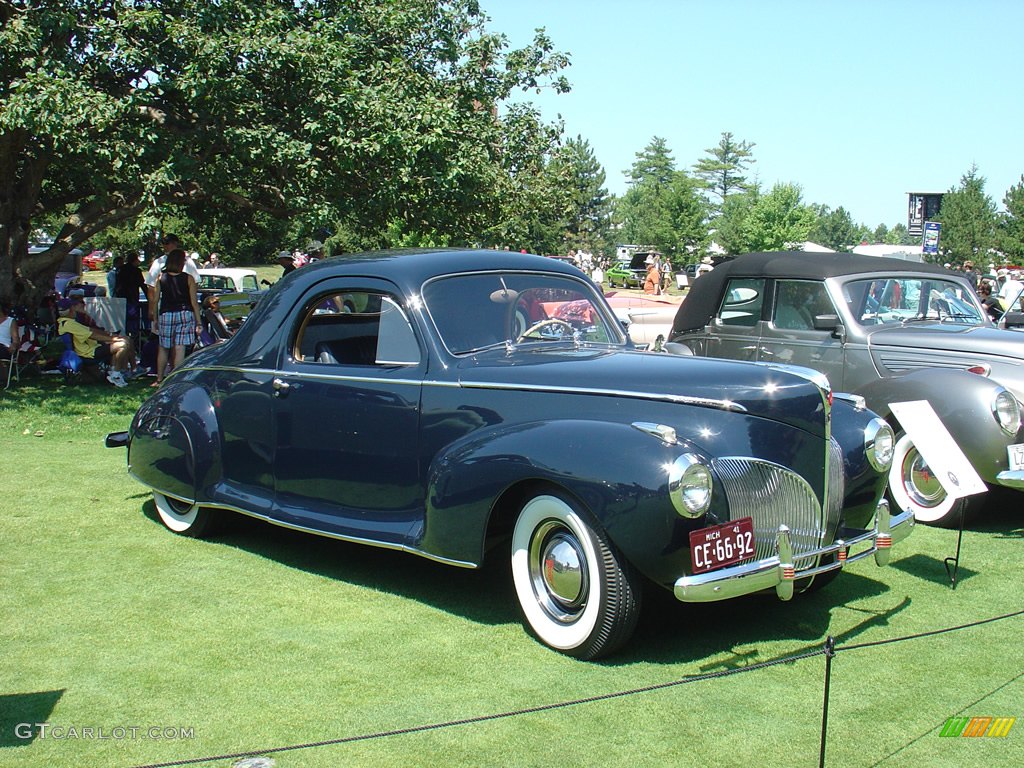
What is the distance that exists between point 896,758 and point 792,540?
1.12 m

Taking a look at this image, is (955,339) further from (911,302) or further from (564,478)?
(564,478)

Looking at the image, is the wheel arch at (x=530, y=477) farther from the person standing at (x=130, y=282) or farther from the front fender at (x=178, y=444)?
the person standing at (x=130, y=282)

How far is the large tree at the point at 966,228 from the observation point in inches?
→ 2459

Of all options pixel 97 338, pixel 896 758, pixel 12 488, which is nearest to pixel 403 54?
pixel 97 338

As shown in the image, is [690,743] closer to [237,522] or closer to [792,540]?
[792,540]

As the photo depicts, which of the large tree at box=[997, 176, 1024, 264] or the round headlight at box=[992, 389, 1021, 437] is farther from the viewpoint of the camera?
the large tree at box=[997, 176, 1024, 264]

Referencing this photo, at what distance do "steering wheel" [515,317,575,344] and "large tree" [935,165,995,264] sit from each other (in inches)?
2456

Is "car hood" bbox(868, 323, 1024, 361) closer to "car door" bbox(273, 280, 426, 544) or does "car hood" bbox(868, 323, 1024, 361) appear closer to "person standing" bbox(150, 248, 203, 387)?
"car door" bbox(273, 280, 426, 544)

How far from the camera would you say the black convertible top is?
26.6 feet

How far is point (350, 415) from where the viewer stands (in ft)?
17.0

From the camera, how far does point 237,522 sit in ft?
22.2

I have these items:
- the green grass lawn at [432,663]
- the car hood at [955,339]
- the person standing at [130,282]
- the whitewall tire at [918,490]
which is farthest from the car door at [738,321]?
the person standing at [130,282]

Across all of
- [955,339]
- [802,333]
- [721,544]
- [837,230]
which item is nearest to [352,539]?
[721,544]

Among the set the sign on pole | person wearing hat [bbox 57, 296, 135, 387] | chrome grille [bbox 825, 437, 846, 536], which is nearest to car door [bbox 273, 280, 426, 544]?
chrome grille [bbox 825, 437, 846, 536]
